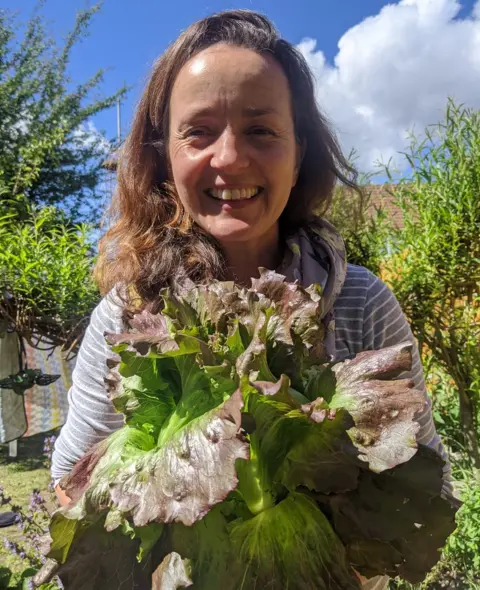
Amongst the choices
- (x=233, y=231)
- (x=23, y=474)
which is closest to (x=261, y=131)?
(x=233, y=231)

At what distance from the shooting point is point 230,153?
51.0 inches

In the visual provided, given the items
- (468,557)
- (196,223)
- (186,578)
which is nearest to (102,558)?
(186,578)

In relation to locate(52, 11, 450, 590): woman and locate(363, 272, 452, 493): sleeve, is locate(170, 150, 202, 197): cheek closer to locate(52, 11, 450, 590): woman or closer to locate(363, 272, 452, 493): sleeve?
locate(52, 11, 450, 590): woman

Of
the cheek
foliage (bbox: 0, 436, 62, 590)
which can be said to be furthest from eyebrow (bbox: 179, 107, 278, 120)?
foliage (bbox: 0, 436, 62, 590)

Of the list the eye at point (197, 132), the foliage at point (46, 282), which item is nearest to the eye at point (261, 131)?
the eye at point (197, 132)

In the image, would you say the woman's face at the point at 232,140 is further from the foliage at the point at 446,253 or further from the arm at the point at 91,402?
the foliage at the point at 446,253

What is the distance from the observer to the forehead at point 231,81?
1.27m

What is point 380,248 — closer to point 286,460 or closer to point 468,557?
point 468,557

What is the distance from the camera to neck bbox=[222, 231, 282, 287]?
5.06 ft

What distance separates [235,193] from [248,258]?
0.27m

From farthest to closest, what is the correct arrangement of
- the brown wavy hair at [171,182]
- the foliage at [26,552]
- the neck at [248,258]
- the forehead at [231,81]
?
the foliage at [26,552]
the neck at [248,258]
the brown wavy hair at [171,182]
the forehead at [231,81]

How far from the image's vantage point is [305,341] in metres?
0.89

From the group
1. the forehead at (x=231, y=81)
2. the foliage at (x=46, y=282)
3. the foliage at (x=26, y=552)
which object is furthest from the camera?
the foliage at (x=46, y=282)

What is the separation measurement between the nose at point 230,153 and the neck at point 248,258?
0.28 metres
